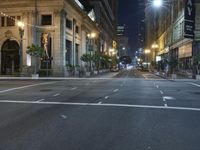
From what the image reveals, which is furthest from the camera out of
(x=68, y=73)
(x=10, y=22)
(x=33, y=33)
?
(x=68, y=73)

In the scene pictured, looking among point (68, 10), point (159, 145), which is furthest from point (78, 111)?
point (68, 10)

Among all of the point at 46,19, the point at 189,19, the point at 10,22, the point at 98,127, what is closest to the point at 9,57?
the point at 10,22

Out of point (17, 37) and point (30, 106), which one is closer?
point (30, 106)

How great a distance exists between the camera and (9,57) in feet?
224

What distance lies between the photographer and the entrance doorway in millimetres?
68062

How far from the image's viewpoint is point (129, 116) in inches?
557

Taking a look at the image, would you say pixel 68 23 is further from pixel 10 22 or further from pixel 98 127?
pixel 98 127

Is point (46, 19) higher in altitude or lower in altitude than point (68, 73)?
higher

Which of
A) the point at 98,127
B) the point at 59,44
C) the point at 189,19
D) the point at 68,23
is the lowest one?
the point at 98,127

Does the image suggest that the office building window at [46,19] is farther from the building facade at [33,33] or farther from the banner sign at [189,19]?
the banner sign at [189,19]

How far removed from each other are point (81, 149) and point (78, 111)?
700 centimetres

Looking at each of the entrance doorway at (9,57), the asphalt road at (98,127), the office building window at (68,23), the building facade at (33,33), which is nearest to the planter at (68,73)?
the building facade at (33,33)

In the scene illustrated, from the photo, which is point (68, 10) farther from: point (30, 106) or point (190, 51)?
point (30, 106)

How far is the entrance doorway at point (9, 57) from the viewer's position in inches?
2680
